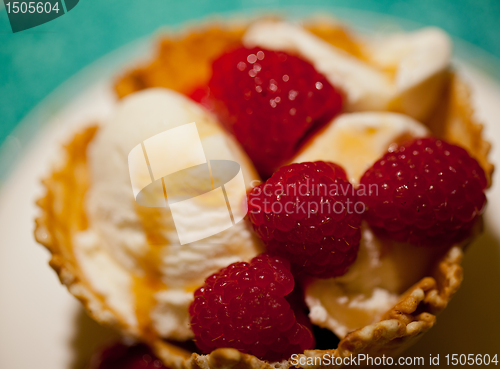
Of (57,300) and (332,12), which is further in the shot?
(332,12)

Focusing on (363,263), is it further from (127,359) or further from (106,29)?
(106,29)

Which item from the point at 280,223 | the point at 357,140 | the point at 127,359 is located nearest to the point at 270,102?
the point at 357,140

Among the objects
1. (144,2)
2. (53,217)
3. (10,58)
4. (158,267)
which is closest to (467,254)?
(158,267)

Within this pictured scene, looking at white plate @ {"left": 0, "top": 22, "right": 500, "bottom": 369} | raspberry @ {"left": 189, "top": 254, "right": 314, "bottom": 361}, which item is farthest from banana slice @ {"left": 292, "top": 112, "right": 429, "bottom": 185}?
white plate @ {"left": 0, "top": 22, "right": 500, "bottom": 369}

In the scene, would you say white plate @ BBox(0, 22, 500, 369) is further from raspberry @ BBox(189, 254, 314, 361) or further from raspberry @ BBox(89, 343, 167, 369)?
raspberry @ BBox(189, 254, 314, 361)

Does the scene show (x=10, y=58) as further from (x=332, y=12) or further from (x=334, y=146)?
(x=332, y=12)
